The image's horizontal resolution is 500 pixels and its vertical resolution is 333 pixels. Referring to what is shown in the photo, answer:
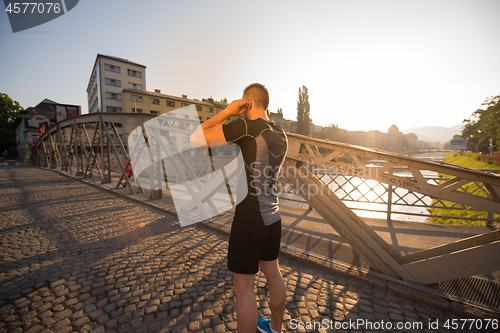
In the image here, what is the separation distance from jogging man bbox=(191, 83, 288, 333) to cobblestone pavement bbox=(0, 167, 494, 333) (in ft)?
2.37

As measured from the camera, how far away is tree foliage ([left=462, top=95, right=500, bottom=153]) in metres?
A: 32.7

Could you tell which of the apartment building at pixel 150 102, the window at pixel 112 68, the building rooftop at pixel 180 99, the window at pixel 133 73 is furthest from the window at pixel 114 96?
the window at pixel 133 73

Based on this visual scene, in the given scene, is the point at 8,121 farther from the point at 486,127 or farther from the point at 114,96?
the point at 486,127

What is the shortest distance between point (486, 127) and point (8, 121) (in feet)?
340

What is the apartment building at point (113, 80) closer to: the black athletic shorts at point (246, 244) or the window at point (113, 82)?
the window at point (113, 82)

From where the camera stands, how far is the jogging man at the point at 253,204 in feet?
5.62

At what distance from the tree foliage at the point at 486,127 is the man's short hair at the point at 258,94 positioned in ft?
149

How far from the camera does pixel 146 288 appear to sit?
112 inches

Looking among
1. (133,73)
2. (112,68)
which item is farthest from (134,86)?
(112,68)

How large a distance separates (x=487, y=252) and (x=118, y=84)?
57113 mm

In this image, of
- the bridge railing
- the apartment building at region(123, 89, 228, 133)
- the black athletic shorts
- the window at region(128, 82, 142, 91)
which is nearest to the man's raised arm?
the black athletic shorts

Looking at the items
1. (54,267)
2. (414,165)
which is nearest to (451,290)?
(414,165)

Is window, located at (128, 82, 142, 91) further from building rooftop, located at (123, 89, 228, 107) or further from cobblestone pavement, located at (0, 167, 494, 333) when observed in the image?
cobblestone pavement, located at (0, 167, 494, 333)

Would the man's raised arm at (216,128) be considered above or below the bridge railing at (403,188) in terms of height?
above
